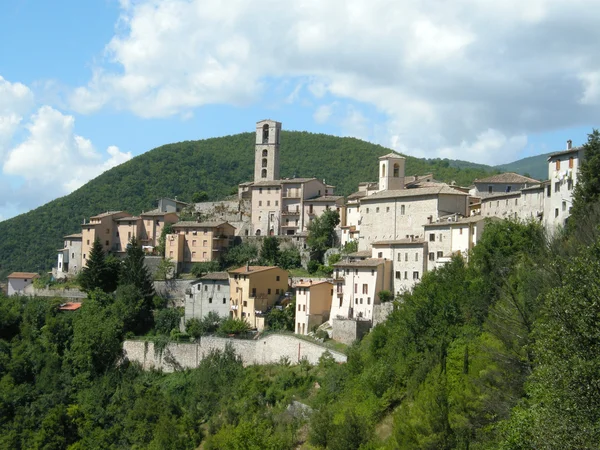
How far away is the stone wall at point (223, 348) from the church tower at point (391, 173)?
52.7 feet

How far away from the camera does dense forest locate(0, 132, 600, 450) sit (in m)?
23.1

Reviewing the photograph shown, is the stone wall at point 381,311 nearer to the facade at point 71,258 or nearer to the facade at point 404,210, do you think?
the facade at point 404,210

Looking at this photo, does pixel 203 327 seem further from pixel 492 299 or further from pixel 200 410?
pixel 492 299

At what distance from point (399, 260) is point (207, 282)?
45.2 feet

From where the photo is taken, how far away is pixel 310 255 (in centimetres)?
6488

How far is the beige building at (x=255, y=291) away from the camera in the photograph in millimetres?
57219

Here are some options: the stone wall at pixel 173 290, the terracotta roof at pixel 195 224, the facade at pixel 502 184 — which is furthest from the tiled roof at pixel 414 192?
the stone wall at pixel 173 290

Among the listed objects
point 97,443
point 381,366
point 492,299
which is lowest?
point 97,443

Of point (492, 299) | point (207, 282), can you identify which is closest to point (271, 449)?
point (492, 299)

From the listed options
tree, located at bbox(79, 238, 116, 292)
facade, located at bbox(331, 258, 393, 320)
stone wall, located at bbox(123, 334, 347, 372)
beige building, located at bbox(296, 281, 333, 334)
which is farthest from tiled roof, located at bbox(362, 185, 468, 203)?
tree, located at bbox(79, 238, 116, 292)

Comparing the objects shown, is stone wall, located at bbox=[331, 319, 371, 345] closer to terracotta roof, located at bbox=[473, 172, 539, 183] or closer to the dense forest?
the dense forest

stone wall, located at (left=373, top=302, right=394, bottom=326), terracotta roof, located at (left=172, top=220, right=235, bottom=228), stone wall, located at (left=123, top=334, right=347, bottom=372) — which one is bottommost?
stone wall, located at (left=123, top=334, right=347, bottom=372)

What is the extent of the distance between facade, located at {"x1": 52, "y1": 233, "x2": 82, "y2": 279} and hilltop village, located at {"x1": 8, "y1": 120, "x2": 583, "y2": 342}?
0.38 feet

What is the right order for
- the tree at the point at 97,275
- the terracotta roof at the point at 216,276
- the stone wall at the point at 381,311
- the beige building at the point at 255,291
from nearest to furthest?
the stone wall at the point at 381,311, the beige building at the point at 255,291, the terracotta roof at the point at 216,276, the tree at the point at 97,275
